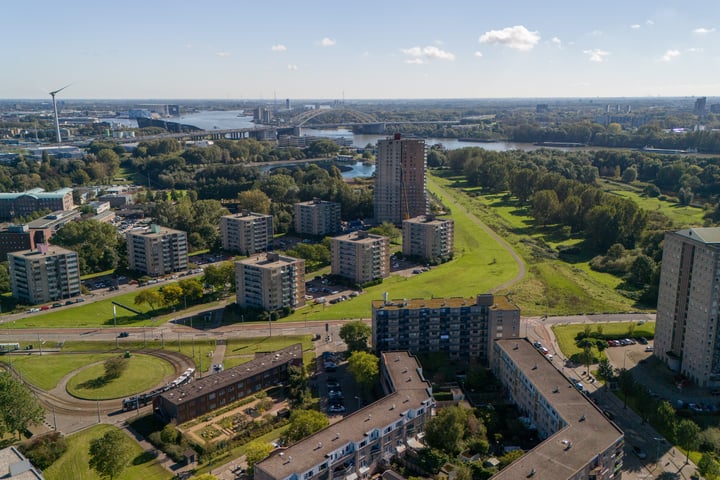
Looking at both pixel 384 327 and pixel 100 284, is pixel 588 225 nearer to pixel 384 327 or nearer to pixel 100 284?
pixel 384 327

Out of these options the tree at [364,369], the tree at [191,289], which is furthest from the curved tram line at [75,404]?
the tree at [191,289]

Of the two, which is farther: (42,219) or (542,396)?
(42,219)

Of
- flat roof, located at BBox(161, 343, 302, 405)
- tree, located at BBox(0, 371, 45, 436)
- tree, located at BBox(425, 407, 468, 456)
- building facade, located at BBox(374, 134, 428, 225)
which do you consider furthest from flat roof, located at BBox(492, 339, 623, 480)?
building facade, located at BBox(374, 134, 428, 225)

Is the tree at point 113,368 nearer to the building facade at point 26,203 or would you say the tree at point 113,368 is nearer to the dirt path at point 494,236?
the dirt path at point 494,236

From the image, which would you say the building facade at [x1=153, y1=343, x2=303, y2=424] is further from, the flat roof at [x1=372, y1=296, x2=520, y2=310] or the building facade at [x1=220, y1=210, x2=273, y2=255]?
the building facade at [x1=220, y1=210, x2=273, y2=255]

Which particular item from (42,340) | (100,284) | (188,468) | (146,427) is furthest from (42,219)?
(188,468)

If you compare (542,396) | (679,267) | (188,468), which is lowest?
(188,468)
